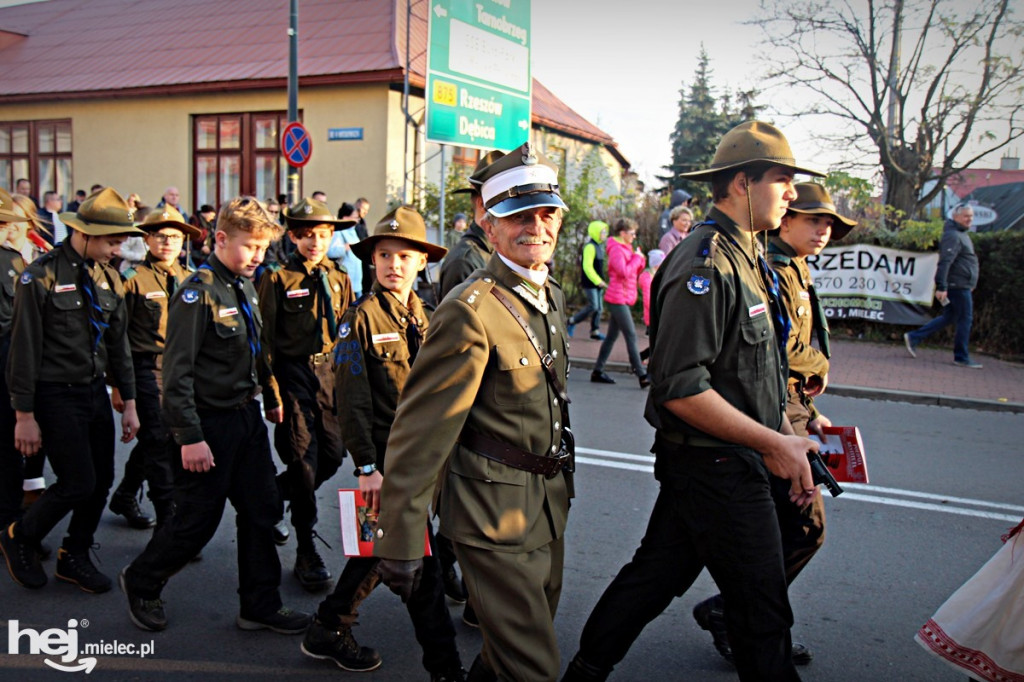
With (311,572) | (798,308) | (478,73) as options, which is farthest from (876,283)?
(311,572)

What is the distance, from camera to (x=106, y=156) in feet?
74.3

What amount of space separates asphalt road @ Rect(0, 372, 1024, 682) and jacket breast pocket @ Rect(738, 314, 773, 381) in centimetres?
148

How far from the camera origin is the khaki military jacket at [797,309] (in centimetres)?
380

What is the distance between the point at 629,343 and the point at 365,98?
37.4 ft

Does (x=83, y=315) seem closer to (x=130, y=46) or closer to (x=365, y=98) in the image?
(x=365, y=98)

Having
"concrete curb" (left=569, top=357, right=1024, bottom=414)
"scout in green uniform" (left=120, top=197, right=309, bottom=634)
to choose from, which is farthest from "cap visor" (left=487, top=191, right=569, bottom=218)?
"concrete curb" (left=569, top=357, right=1024, bottom=414)

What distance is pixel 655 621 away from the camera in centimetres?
407

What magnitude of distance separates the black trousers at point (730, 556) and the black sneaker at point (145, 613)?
2093 mm

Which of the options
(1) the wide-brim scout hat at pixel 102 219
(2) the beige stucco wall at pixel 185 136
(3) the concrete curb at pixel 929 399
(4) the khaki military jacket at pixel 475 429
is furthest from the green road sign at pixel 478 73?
(4) the khaki military jacket at pixel 475 429

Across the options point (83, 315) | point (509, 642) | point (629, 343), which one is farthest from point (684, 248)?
point (629, 343)

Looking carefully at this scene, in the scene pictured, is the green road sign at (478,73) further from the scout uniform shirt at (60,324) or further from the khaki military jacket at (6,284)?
the scout uniform shirt at (60,324)

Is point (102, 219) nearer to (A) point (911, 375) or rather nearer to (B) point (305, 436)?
(B) point (305, 436)

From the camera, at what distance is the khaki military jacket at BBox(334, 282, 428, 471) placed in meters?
3.52

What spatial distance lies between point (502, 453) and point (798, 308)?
73.2 inches
